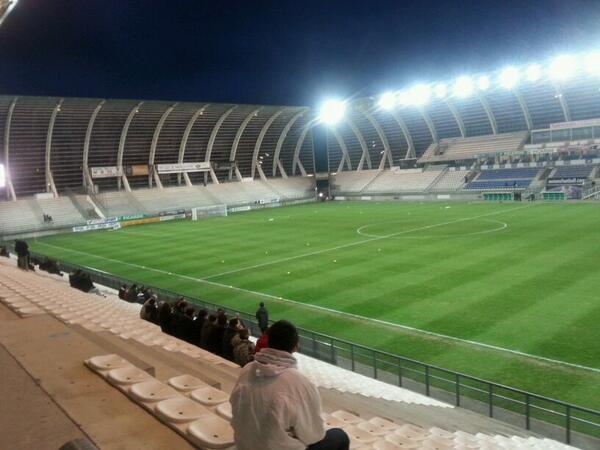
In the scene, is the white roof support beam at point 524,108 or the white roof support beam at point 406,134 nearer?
the white roof support beam at point 524,108

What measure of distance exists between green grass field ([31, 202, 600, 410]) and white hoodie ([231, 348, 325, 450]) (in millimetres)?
8685

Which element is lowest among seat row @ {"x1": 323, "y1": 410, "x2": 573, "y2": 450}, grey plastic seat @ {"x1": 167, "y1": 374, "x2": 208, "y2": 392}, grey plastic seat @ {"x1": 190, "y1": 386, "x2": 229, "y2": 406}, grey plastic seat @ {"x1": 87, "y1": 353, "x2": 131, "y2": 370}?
seat row @ {"x1": 323, "y1": 410, "x2": 573, "y2": 450}

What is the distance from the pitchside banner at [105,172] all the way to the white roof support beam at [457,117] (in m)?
41.8

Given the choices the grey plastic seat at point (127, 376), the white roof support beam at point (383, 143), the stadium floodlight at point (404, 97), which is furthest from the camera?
the white roof support beam at point (383, 143)

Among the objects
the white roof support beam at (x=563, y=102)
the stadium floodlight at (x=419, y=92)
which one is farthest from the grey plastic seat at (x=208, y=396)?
the white roof support beam at (x=563, y=102)

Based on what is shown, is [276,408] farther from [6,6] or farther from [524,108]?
[524,108]

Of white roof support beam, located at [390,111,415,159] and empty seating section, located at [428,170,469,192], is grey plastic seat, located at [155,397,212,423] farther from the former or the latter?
white roof support beam, located at [390,111,415,159]

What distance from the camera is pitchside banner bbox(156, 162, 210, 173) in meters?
65.6

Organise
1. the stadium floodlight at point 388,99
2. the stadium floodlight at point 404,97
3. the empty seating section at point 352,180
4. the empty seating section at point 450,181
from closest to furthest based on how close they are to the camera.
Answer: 1. the stadium floodlight at point 404,97
2. the stadium floodlight at point 388,99
3. the empty seating section at point 450,181
4. the empty seating section at point 352,180

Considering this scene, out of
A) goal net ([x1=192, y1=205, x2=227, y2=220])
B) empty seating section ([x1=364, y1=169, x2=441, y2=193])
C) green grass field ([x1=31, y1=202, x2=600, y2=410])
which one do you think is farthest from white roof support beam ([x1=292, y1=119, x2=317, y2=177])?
green grass field ([x1=31, y1=202, x2=600, y2=410])

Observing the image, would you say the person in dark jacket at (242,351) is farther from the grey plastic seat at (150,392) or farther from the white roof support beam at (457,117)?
the white roof support beam at (457,117)

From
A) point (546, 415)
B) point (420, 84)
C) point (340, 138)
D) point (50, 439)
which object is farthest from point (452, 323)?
point (340, 138)

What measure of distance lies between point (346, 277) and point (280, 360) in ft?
60.5

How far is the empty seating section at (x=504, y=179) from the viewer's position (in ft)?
181
